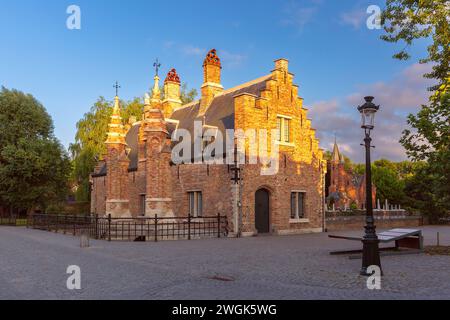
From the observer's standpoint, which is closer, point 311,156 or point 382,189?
point 311,156

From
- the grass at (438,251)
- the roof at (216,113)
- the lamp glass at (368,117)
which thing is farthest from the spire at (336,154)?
the lamp glass at (368,117)

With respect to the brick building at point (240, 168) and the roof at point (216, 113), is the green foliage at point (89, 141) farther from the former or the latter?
the brick building at point (240, 168)

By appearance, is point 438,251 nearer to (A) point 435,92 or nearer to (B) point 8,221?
(A) point 435,92

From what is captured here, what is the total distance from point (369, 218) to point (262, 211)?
12.2 meters

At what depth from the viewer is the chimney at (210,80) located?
90.4 feet

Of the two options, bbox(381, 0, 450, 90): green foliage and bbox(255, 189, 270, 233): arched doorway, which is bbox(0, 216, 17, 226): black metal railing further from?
bbox(381, 0, 450, 90): green foliage

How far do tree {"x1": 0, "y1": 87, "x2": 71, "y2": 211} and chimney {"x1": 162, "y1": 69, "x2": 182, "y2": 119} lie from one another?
12.1 m

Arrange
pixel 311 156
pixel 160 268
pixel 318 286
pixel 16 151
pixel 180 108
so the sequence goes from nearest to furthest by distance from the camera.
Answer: pixel 318 286 → pixel 160 268 → pixel 311 156 → pixel 180 108 → pixel 16 151

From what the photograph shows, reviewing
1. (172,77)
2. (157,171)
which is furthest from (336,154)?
(157,171)

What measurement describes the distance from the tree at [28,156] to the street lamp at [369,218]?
31311 millimetres
